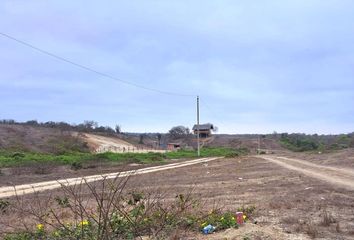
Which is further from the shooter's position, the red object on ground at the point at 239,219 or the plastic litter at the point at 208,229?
the red object on ground at the point at 239,219

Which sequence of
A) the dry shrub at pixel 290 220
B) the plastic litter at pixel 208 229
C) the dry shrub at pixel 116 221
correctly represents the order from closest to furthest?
the dry shrub at pixel 116 221, the plastic litter at pixel 208 229, the dry shrub at pixel 290 220

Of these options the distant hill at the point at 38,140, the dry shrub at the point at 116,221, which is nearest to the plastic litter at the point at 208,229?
the dry shrub at the point at 116,221

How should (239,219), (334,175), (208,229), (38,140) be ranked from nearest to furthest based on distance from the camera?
(208,229) < (239,219) < (334,175) < (38,140)

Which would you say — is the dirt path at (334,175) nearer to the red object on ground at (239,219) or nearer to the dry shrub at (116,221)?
the red object on ground at (239,219)

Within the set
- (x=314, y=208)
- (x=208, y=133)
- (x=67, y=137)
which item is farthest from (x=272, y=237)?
(x=208, y=133)

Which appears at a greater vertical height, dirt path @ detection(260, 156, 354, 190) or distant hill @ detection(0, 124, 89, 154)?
distant hill @ detection(0, 124, 89, 154)

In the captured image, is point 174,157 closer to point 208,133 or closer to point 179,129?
point 208,133

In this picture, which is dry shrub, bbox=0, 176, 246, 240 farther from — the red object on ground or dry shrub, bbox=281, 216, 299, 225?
dry shrub, bbox=281, 216, 299, 225

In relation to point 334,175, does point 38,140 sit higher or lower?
higher

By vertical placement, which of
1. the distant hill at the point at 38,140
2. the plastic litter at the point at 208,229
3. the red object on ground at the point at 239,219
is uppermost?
the distant hill at the point at 38,140

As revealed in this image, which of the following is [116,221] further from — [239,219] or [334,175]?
[334,175]

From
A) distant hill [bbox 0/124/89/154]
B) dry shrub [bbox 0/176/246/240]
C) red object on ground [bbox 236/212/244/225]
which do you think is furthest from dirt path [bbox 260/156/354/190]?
distant hill [bbox 0/124/89/154]

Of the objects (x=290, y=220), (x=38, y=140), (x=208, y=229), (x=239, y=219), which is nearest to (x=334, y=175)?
(x=290, y=220)

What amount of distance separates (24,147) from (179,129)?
6790 centimetres
